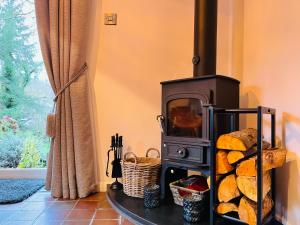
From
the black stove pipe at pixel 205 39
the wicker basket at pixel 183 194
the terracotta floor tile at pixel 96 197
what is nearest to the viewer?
the wicker basket at pixel 183 194

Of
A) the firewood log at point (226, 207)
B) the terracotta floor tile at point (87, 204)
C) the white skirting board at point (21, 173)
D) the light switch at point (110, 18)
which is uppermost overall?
the light switch at point (110, 18)

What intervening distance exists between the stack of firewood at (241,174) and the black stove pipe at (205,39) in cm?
59

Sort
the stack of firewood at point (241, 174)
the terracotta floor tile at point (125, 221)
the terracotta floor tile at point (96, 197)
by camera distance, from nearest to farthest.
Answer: the stack of firewood at point (241, 174) < the terracotta floor tile at point (125, 221) < the terracotta floor tile at point (96, 197)

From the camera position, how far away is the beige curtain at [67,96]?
2.08m

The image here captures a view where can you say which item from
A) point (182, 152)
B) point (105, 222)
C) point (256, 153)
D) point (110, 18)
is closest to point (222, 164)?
point (256, 153)

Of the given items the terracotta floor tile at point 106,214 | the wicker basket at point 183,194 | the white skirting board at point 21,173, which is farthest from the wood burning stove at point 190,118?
the white skirting board at point 21,173

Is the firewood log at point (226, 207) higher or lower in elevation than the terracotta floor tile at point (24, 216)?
higher

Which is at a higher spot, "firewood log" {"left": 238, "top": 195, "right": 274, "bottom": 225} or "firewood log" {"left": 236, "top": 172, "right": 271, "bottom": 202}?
"firewood log" {"left": 236, "top": 172, "right": 271, "bottom": 202}

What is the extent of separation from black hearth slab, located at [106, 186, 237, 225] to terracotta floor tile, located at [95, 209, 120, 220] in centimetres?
6

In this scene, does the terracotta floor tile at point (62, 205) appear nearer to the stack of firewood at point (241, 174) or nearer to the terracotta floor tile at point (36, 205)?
the terracotta floor tile at point (36, 205)

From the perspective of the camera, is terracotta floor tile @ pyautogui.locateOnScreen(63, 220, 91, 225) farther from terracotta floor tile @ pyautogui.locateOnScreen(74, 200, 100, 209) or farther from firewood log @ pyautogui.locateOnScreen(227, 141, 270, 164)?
firewood log @ pyautogui.locateOnScreen(227, 141, 270, 164)

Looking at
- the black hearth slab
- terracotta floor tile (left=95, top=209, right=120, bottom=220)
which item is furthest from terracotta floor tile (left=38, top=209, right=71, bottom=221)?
the black hearth slab

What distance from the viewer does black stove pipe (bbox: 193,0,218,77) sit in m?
1.73

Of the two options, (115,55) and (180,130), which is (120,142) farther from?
(115,55)
